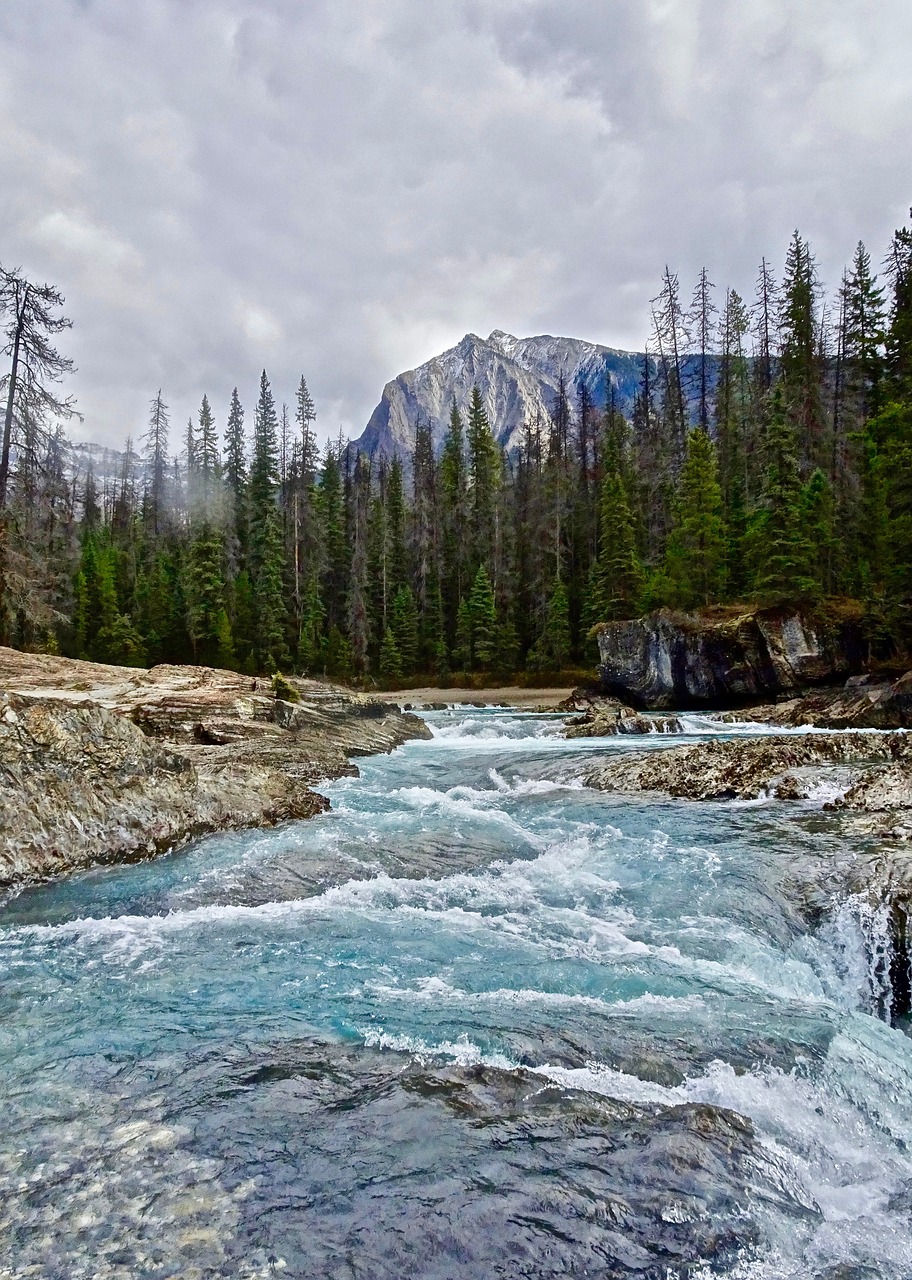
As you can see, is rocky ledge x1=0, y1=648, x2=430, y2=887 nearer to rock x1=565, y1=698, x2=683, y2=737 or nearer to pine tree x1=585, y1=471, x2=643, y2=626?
rock x1=565, y1=698, x2=683, y2=737

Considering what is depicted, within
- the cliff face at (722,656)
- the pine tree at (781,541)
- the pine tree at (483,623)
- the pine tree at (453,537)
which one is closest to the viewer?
the cliff face at (722,656)

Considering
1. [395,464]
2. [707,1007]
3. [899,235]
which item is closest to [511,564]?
[395,464]

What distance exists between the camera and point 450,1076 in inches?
170

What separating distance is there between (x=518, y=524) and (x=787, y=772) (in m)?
45.5

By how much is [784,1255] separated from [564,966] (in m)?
3.06

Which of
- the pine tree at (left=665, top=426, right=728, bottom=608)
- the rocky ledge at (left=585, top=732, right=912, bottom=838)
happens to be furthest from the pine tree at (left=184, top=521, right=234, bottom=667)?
the rocky ledge at (left=585, top=732, right=912, bottom=838)

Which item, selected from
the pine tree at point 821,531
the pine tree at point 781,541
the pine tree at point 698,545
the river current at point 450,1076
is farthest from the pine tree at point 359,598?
the river current at point 450,1076

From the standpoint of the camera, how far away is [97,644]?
49719mm

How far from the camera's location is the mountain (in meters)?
157

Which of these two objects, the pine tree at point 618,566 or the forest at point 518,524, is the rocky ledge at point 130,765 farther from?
the pine tree at point 618,566

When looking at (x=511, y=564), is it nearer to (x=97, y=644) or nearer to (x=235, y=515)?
(x=235, y=515)

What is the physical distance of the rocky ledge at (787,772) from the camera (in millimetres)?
10922

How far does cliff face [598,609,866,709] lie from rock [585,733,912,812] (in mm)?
12798

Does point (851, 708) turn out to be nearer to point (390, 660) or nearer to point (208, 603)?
point (390, 660)
